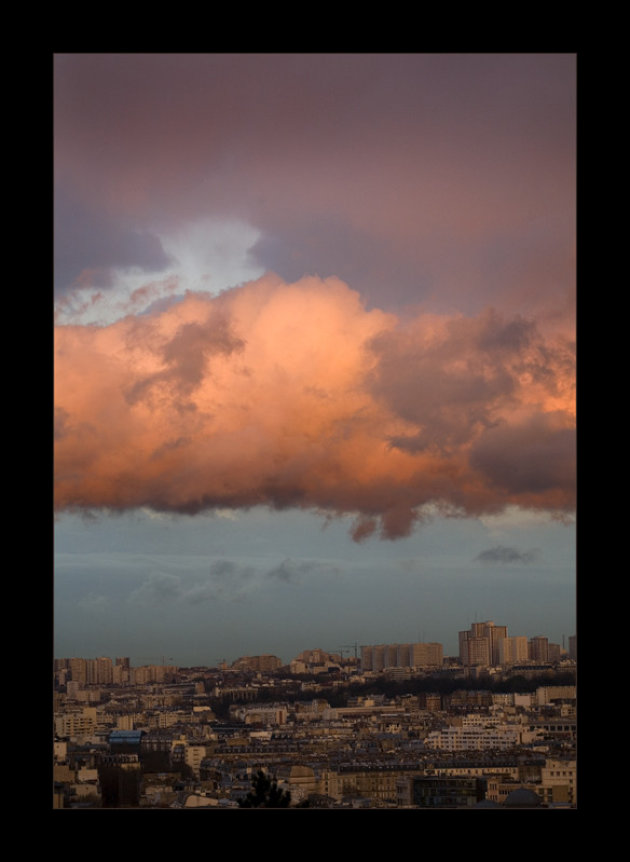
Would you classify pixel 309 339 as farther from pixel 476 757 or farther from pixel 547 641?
pixel 476 757

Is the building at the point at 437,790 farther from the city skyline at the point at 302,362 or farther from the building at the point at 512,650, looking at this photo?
the city skyline at the point at 302,362

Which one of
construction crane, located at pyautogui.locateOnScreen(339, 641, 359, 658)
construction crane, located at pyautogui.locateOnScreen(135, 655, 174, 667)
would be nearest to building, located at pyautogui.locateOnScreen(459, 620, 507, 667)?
construction crane, located at pyautogui.locateOnScreen(339, 641, 359, 658)

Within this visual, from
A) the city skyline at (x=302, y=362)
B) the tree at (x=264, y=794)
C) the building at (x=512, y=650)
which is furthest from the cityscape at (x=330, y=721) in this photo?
the tree at (x=264, y=794)

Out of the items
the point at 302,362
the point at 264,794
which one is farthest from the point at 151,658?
the point at 264,794

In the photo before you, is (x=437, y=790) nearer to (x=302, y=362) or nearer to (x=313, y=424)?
(x=313, y=424)

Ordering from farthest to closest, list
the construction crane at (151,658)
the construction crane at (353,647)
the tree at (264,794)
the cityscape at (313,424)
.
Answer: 1. the construction crane at (353,647)
2. the construction crane at (151,658)
3. the cityscape at (313,424)
4. the tree at (264,794)

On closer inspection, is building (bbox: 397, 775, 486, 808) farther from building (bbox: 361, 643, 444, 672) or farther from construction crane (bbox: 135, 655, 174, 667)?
construction crane (bbox: 135, 655, 174, 667)
